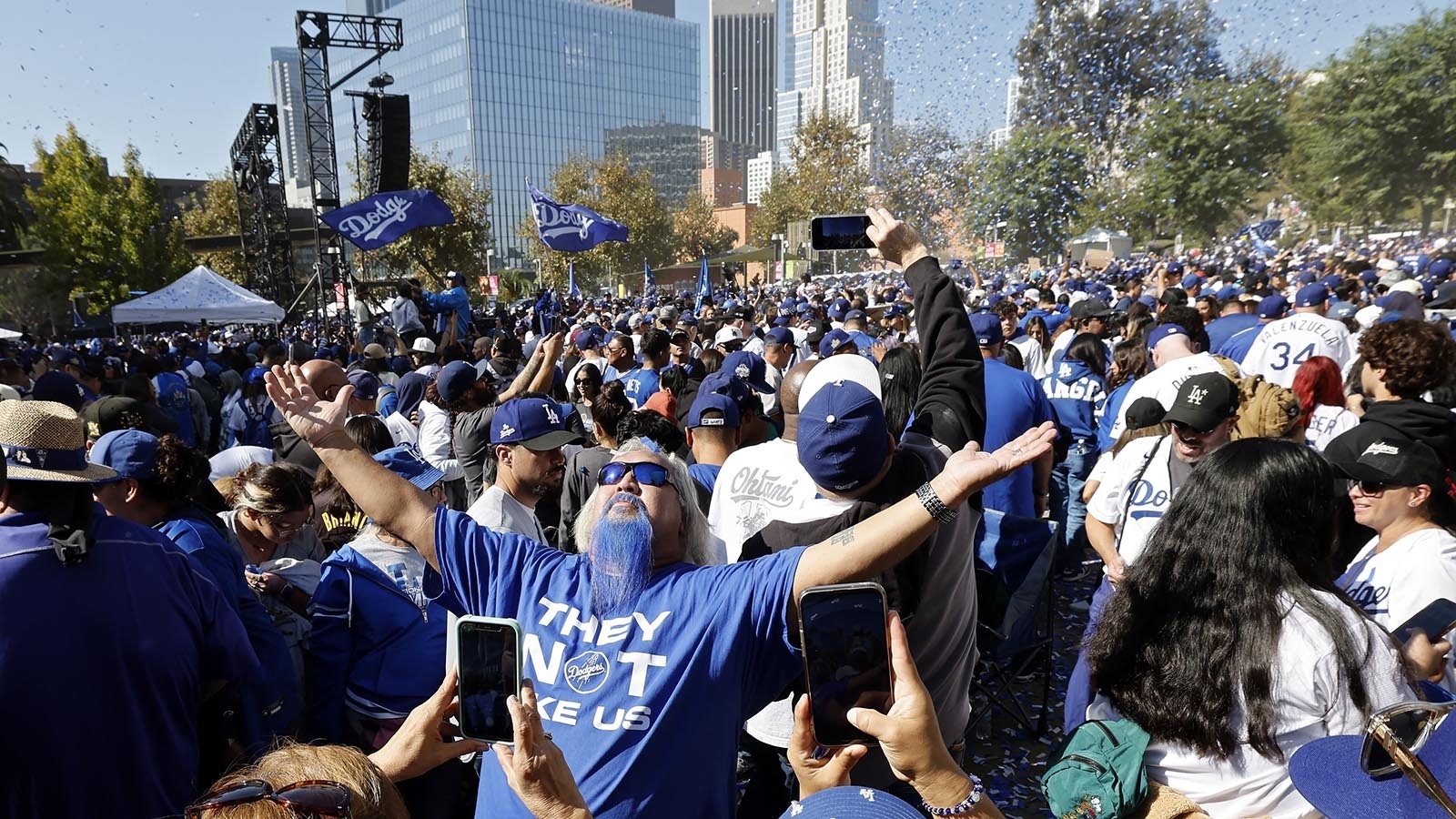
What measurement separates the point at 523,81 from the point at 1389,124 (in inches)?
4038

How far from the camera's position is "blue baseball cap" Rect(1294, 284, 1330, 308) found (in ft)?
23.6

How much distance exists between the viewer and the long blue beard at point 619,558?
1.97m

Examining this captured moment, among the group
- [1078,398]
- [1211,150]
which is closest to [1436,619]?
[1078,398]

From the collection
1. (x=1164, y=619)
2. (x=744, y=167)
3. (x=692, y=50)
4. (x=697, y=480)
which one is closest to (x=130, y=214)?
(x=697, y=480)

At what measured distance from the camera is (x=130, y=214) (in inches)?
1430

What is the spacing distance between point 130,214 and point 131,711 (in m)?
43.3

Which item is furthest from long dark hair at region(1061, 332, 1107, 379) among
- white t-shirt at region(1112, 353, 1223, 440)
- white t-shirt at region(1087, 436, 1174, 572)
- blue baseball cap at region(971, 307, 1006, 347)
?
white t-shirt at region(1087, 436, 1174, 572)

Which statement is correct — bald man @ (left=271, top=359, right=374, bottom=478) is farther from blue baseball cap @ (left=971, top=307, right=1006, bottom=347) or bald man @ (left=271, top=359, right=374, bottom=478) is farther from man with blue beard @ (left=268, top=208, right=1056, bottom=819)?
blue baseball cap @ (left=971, top=307, right=1006, bottom=347)

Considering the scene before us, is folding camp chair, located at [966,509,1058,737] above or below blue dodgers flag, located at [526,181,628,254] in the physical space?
below

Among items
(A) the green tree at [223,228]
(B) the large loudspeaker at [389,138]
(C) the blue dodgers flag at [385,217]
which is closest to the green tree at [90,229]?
(A) the green tree at [223,228]

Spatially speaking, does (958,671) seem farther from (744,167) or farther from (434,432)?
(744,167)

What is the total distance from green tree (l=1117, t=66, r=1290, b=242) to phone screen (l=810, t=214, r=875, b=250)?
4537 centimetres

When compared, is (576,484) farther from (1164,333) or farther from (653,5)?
(653,5)

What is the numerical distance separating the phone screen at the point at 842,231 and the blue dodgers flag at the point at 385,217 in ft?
31.0
